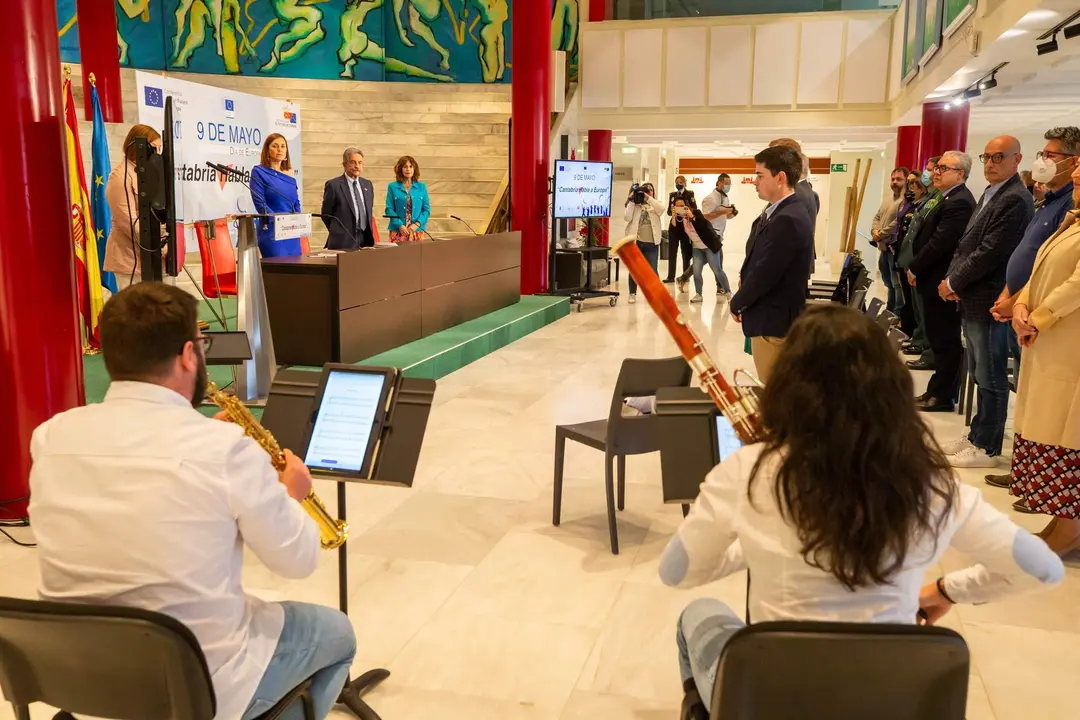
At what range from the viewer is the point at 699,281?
11.0 metres

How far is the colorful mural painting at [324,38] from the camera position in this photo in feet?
47.2

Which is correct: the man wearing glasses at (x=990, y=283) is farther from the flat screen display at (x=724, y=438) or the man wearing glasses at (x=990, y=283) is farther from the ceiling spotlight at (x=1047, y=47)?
the flat screen display at (x=724, y=438)

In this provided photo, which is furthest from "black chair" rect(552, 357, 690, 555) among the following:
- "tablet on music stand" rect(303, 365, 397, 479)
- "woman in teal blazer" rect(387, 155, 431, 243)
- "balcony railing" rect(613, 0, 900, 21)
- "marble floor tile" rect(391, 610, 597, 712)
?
"balcony railing" rect(613, 0, 900, 21)

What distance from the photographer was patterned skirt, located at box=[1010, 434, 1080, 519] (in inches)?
135

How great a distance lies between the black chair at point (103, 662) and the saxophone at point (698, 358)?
3.48 feet

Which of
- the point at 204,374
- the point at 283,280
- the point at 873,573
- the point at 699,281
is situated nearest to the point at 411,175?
the point at 283,280

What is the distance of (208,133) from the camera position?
7.63m

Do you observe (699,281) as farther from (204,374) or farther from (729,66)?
(204,374)

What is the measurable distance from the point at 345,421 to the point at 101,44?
35.5 feet

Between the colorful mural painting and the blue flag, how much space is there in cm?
858

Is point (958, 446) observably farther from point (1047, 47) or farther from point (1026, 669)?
point (1047, 47)

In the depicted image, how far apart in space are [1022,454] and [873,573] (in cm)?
251

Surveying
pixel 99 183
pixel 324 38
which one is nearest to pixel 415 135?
pixel 324 38

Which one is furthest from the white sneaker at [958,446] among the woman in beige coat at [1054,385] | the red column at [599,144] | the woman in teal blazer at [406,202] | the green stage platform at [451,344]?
the red column at [599,144]
